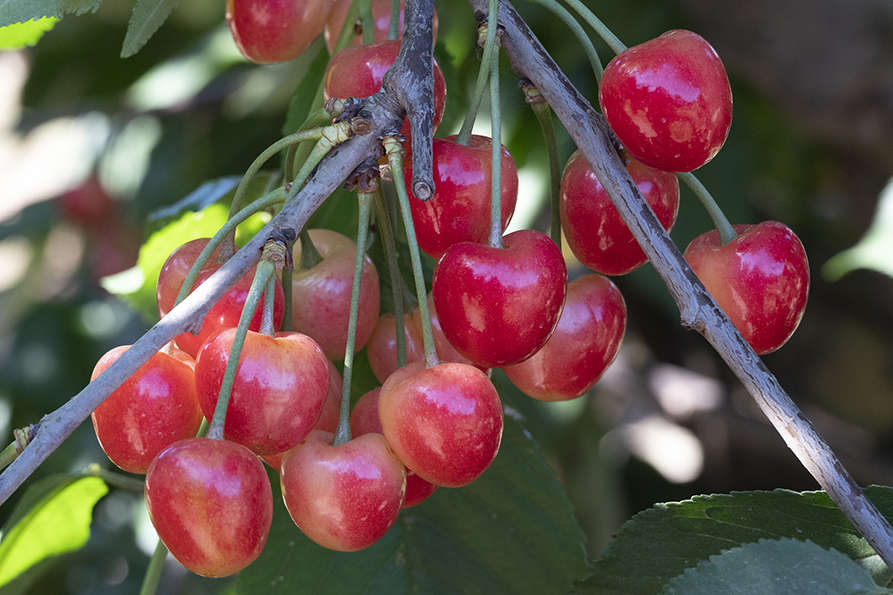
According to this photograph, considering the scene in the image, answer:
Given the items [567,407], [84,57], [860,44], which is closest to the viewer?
[860,44]

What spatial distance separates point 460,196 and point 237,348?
193 millimetres

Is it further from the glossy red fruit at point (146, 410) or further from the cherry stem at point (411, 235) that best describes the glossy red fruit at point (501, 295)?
the glossy red fruit at point (146, 410)

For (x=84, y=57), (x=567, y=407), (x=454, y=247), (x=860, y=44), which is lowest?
(x=567, y=407)

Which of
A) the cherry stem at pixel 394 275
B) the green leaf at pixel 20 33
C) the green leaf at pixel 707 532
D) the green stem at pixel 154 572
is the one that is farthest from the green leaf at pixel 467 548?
the green leaf at pixel 20 33

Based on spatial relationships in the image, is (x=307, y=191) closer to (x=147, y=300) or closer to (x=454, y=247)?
(x=454, y=247)

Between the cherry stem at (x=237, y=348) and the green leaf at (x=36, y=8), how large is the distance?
0.28 meters

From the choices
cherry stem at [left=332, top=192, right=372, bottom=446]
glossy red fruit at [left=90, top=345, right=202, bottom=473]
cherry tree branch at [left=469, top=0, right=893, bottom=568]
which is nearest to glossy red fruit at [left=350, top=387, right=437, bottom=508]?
cherry stem at [left=332, top=192, right=372, bottom=446]

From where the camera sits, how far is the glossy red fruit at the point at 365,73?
0.63 m

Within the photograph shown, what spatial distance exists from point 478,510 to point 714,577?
0.42 metres

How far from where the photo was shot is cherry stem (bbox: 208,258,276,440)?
48 cm

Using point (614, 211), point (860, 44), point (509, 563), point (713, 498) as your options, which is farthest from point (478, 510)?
point (860, 44)

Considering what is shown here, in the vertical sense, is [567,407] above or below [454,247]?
below

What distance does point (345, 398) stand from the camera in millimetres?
554

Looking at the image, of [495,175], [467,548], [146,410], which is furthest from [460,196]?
[467,548]
